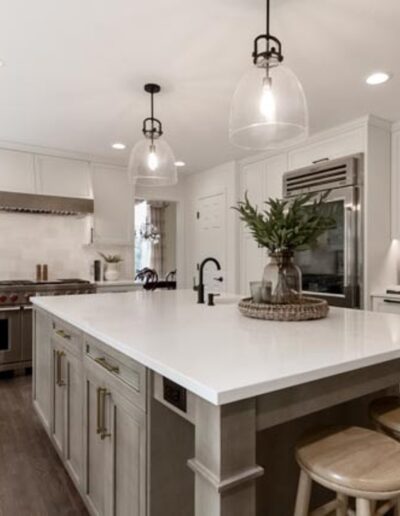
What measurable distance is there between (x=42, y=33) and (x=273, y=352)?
2178 mm

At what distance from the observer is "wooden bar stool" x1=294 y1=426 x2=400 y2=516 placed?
3.34 feet

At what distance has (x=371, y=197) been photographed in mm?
3549

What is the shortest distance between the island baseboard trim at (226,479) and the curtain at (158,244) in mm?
8300

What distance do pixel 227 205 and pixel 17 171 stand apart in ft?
8.50

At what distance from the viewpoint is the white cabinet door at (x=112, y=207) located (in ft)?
16.1

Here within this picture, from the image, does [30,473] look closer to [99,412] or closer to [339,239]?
[99,412]

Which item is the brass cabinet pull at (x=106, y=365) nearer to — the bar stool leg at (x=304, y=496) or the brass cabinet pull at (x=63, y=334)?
the brass cabinet pull at (x=63, y=334)

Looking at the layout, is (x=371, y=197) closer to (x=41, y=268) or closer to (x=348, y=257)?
(x=348, y=257)

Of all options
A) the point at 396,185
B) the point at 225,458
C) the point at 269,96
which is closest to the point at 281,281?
the point at 269,96

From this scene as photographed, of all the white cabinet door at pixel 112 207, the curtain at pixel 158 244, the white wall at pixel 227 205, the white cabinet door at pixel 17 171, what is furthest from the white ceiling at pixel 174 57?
the curtain at pixel 158 244

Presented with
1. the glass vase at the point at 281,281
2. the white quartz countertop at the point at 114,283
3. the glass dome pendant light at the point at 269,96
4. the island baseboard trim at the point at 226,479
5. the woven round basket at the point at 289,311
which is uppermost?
the glass dome pendant light at the point at 269,96

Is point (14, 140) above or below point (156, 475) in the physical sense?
above

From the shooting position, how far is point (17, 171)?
4.38 m

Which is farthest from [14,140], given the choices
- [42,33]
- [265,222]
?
[265,222]
